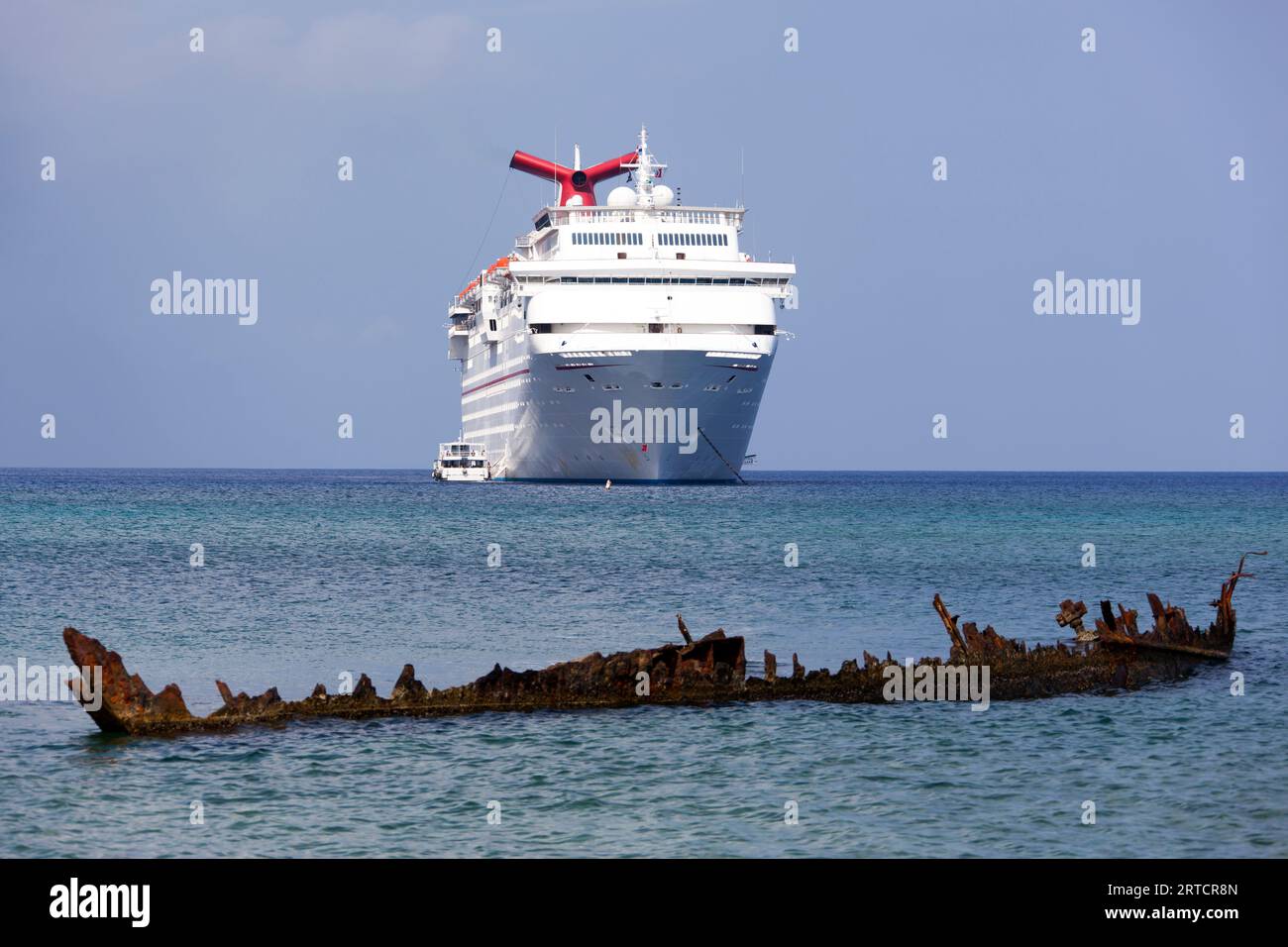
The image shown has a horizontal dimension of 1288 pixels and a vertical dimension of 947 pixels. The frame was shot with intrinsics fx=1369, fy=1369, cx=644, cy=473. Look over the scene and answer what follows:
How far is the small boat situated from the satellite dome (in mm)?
30100

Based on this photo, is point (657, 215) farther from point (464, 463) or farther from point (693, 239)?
point (464, 463)

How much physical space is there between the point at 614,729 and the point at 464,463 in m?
104

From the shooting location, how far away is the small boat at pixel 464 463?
382 ft

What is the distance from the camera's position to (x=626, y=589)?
37.2 metres

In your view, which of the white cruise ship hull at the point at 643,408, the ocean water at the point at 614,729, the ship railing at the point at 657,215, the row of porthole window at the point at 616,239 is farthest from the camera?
the ship railing at the point at 657,215

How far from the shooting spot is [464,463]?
12188 centimetres

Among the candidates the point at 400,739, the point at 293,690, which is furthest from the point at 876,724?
the point at 293,690

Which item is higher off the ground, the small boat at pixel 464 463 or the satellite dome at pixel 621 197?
the satellite dome at pixel 621 197

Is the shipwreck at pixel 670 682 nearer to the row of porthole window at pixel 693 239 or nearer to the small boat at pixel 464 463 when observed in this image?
the row of porthole window at pixel 693 239

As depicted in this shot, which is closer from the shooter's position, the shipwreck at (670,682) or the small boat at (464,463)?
the shipwreck at (670,682)

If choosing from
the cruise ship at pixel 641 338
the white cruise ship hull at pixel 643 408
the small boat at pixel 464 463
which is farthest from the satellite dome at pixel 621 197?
the small boat at pixel 464 463

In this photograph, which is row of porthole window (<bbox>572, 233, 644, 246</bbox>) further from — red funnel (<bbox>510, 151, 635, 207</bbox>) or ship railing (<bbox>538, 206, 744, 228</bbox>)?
red funnel (<bbox>510, 151, 635, 207</bbox>)

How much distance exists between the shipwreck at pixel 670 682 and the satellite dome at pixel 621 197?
69559 millimetres

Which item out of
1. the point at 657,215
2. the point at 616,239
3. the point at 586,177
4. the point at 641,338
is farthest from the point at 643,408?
the point at 586,177
